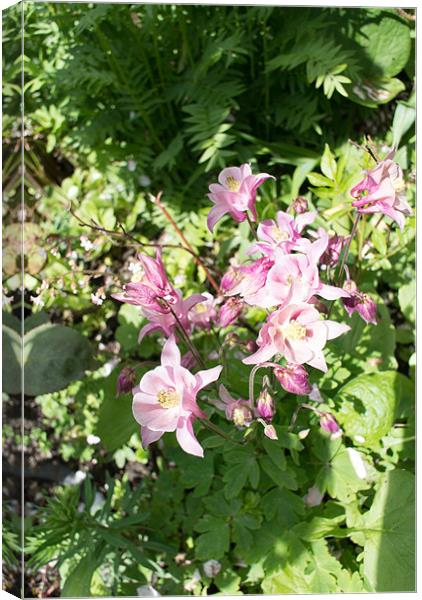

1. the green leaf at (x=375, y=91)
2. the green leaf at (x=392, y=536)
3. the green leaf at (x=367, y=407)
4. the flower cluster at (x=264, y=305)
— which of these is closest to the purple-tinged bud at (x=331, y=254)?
the flower cluster at (x=264, y=305)

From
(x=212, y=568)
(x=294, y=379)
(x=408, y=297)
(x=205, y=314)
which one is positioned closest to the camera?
(x=294, y=379)

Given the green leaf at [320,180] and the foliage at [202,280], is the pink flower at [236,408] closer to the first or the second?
the foliage at [202,280]

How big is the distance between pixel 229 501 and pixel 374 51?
3.86ft

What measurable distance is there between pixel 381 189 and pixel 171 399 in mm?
499

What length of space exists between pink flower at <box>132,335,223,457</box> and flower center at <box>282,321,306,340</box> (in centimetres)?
12

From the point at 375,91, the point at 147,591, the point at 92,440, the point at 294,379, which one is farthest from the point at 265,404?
the point at 375,91

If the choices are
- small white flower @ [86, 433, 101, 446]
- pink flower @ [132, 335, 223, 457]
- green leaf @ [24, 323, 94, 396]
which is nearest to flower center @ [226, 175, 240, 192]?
pink flower @ [132, 335, 223, 457]

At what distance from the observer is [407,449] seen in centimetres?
158

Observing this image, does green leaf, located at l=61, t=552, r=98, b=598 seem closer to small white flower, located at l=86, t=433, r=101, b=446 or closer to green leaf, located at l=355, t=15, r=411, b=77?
small white flower, located at l=86, t=433, r=101, b=446

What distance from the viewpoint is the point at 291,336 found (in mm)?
1140

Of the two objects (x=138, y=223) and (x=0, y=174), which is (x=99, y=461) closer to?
(x=138, y=223)

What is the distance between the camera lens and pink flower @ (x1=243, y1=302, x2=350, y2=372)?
3.71 ft

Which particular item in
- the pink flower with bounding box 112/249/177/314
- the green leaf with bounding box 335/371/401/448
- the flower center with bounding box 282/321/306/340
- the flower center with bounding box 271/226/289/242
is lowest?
the green leaf with bounding box 335/371/401/448

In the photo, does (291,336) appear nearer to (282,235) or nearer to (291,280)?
(291,280)
